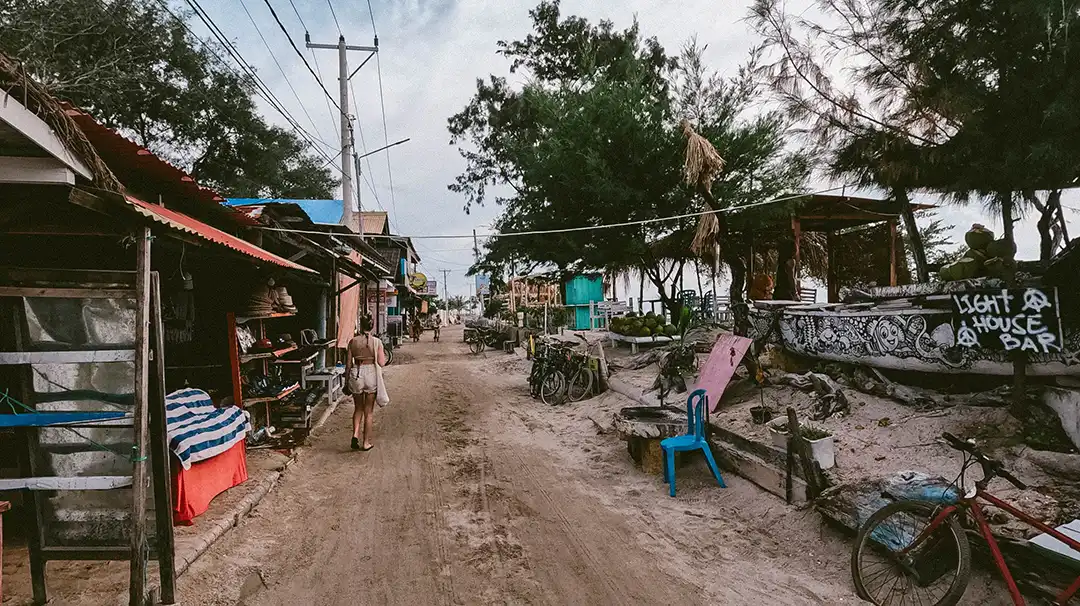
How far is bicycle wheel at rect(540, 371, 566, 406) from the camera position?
1141 centimetres

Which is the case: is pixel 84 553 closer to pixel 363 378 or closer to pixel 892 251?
pixel 363 378

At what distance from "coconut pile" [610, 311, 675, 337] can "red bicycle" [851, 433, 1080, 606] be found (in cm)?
991

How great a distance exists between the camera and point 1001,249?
5.30m

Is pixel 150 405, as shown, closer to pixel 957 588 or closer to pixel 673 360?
pixel 957 588

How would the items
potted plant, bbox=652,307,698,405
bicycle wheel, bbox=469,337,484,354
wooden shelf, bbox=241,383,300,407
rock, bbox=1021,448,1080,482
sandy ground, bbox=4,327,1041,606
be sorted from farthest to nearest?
1. bicycle wheel, bbox=469,337,484,354
2. potted plant, bbox=652,307,698,405
3. wooden shelf, bbox=241,383,300,407
4. rock, bbox=1021,448,1080,482
5. sandy ground, bbox=4,327,1041,606

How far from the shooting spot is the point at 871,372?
→ 260 inches

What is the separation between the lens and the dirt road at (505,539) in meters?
3.77

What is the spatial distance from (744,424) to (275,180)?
2615 centimetres

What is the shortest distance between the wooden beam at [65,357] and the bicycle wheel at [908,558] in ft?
16.2

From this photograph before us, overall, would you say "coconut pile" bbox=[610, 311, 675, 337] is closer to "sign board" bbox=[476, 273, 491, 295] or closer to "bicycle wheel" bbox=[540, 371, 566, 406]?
"bicycle wheel" bbox=[540, 371, 566, 406]

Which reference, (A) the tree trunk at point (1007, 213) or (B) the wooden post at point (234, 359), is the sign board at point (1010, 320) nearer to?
(A) the tree trunk at point (1007, 213)

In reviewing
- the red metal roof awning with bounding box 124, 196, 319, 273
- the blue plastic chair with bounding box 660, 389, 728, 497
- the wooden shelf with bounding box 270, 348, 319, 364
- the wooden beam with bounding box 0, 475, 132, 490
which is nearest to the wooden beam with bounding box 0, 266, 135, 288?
the red metal roof awning with bounding box 124, 196, 319, 273

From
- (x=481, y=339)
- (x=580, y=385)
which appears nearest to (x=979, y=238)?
(x=580, y=385)

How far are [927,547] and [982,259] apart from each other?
365 cm
